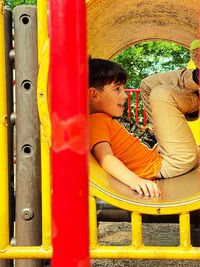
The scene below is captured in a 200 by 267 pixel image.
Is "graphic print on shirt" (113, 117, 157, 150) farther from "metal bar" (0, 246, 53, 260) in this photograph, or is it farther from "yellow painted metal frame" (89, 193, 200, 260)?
"metal bar" (0, 246, 53, 260)

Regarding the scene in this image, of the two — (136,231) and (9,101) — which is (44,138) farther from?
(136,231)

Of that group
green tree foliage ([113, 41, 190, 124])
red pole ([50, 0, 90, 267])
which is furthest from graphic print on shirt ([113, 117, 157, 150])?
green tree foliage ([113, 41, 190, 124])

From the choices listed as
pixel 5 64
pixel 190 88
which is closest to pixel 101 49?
pixel 190 88

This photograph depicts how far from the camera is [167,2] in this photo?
148 centimetres

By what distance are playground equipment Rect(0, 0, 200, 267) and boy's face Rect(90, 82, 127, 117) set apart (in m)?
0.27

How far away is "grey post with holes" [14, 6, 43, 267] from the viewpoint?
1.19 metres

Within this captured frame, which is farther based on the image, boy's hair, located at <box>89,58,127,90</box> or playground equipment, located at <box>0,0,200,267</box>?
boy's hair, located at <box>89,58,127,90</box>

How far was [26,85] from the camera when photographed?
1211mm

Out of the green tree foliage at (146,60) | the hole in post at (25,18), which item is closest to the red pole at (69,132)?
the hole in post at (25,18)

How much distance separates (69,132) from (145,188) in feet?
2.89

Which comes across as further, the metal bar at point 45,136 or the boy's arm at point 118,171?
the boy's arm at point 118,171

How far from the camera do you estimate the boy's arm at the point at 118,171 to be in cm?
119

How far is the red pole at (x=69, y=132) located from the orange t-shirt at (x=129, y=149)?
1.00 metres

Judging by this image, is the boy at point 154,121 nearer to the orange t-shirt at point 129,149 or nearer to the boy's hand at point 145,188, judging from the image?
the orange t-shirt at point 129,149
